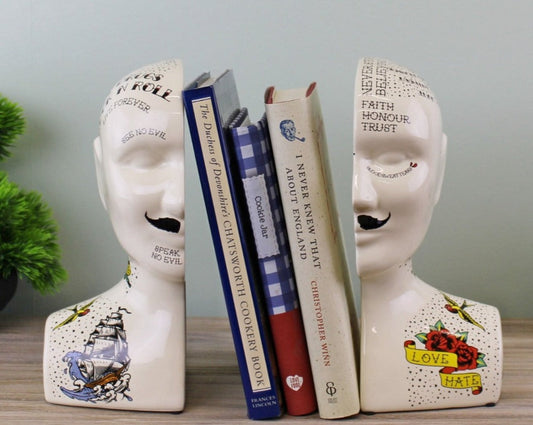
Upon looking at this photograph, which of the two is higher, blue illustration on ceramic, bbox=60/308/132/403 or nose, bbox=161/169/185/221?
nose, bbox=161/169/185/221

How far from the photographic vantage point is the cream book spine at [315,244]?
874 mm

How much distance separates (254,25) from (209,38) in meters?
0.07

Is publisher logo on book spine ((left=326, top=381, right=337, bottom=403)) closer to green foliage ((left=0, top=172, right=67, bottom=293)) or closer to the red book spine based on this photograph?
the red book spine

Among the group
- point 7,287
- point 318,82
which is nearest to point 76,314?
point 7,287

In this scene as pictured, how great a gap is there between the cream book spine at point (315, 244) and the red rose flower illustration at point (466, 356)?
0.12 m

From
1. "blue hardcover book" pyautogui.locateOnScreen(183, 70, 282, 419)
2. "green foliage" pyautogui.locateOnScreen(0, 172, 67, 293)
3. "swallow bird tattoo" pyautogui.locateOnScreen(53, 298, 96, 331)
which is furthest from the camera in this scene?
"green foliage" pyautogui.locateOnScreen(0, 172, 67, 293)

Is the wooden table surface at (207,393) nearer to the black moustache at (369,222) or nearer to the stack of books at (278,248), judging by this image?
the stack of books at (278,248)

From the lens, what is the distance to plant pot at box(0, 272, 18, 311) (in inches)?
48.4

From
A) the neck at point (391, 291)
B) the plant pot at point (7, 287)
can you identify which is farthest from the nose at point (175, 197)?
the plant pot at point (7, 287)

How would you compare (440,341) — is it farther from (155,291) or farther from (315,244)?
(155,291)

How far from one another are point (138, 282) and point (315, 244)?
0.23 metres

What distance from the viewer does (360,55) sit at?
127 centimetres

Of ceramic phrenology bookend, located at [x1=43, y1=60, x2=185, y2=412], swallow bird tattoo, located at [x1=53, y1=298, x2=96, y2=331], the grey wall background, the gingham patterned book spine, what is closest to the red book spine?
the gingham patterned book spine

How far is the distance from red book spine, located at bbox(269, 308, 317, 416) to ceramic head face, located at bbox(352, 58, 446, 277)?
99 millimetres
